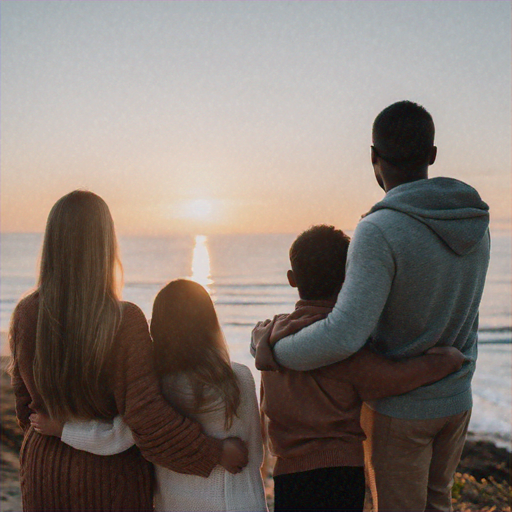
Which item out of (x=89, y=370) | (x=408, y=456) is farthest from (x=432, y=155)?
(x=89, y=370)

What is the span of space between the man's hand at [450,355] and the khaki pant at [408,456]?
0.69 feet

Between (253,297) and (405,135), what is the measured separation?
25390 millimetres

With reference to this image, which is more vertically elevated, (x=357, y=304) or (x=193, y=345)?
(x=357, y=304)

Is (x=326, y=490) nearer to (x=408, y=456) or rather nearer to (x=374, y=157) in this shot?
(x=408, y=456)

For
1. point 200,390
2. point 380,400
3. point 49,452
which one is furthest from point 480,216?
point 49,452

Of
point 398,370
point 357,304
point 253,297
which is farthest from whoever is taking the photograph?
point 253,297

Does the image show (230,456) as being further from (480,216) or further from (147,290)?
(147,290)

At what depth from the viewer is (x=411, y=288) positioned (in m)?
2.00

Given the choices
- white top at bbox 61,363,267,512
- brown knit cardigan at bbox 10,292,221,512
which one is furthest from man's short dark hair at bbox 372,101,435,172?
brown knit cardigan at bbox 10,292,221,512

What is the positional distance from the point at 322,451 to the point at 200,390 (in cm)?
55

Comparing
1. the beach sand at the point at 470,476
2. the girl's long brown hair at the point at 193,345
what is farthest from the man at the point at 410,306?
the beach sand at the point at 470,476

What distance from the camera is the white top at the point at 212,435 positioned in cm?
229

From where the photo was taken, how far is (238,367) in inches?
95.2

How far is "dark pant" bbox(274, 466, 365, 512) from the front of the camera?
6.77 ft
